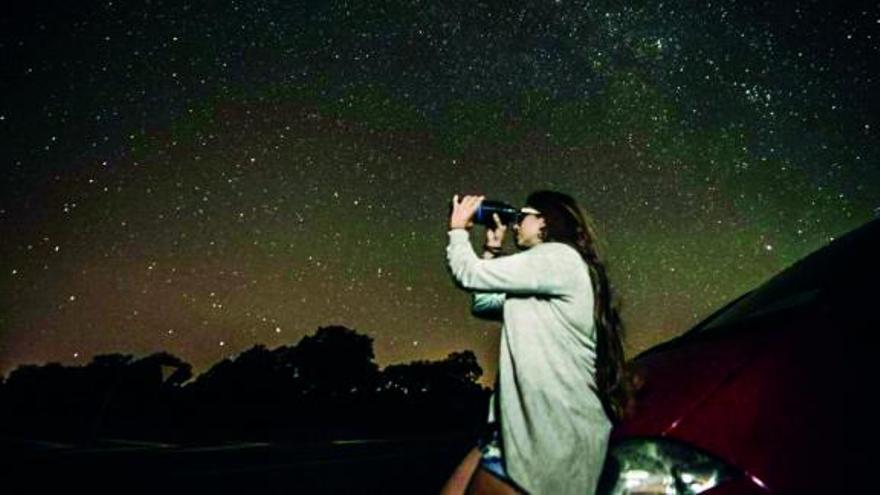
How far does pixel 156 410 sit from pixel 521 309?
35326mm

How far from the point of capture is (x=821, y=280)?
2.07 m

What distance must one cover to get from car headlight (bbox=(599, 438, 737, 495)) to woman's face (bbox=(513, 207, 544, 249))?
86cm

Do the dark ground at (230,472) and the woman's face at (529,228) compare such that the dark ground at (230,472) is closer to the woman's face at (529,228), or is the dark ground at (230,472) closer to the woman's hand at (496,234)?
the woman's hand at (496,234)

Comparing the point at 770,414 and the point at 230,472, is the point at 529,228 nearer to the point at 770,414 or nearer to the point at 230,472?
the point at 770,414

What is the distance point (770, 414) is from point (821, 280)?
836 millimetres

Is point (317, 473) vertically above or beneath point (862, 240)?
beneath

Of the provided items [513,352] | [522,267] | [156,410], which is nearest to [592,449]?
[513,352]

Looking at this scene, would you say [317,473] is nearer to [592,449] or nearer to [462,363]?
[592,449]

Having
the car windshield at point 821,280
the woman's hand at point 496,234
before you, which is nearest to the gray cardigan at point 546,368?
the woman's hand at point 496,234

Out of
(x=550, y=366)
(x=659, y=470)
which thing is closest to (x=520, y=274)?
(x=550, y=366)

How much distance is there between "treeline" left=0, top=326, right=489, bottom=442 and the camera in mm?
23062

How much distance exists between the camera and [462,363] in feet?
240

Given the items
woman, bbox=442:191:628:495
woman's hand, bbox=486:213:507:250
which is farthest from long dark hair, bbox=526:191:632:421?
woman's hand, bbox=486:213:507:250

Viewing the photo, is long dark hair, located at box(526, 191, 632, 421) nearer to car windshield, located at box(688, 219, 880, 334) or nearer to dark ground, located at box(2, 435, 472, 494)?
car windshield, located at box(688, 219, 880, 334)
